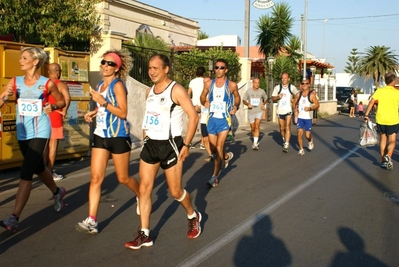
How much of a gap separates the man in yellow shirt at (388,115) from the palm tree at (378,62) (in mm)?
53770

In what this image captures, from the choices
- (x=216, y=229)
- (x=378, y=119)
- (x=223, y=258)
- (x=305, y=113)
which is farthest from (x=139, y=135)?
(x=223, y=258)

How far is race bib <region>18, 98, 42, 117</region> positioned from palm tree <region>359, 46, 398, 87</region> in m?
60.3

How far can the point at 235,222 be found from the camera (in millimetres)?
6305

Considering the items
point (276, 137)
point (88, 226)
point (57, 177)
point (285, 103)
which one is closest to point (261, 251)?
point (88, 226)

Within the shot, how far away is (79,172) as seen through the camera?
9.65 meters

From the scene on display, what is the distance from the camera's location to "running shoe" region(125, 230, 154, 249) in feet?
16.9

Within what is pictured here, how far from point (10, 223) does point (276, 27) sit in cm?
2912

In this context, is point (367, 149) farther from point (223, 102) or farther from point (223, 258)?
point (223, 258)

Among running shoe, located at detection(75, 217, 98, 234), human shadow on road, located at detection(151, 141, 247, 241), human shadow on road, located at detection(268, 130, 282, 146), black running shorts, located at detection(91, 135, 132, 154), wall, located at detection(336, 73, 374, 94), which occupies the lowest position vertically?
human shadow on road, located at detection(268, 130, 282, 146)


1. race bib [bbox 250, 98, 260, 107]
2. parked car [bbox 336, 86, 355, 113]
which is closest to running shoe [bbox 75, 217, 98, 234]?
race bib [bbox 250, 98, 260, 107]

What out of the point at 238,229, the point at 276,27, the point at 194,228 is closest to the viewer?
the point at 194,228

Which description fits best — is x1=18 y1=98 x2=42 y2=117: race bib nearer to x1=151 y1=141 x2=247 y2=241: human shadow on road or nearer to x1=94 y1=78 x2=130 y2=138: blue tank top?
x1=94 y1=78 x2=130 y2=138: blue tank top

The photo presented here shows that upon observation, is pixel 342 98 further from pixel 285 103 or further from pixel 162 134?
pixel 162 134

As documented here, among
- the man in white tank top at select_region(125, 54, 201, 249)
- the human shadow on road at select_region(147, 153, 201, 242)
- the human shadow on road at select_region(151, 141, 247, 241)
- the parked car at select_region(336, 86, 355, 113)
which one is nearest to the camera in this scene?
the man in white tank top at select_region(125, 54, 201, 249)
